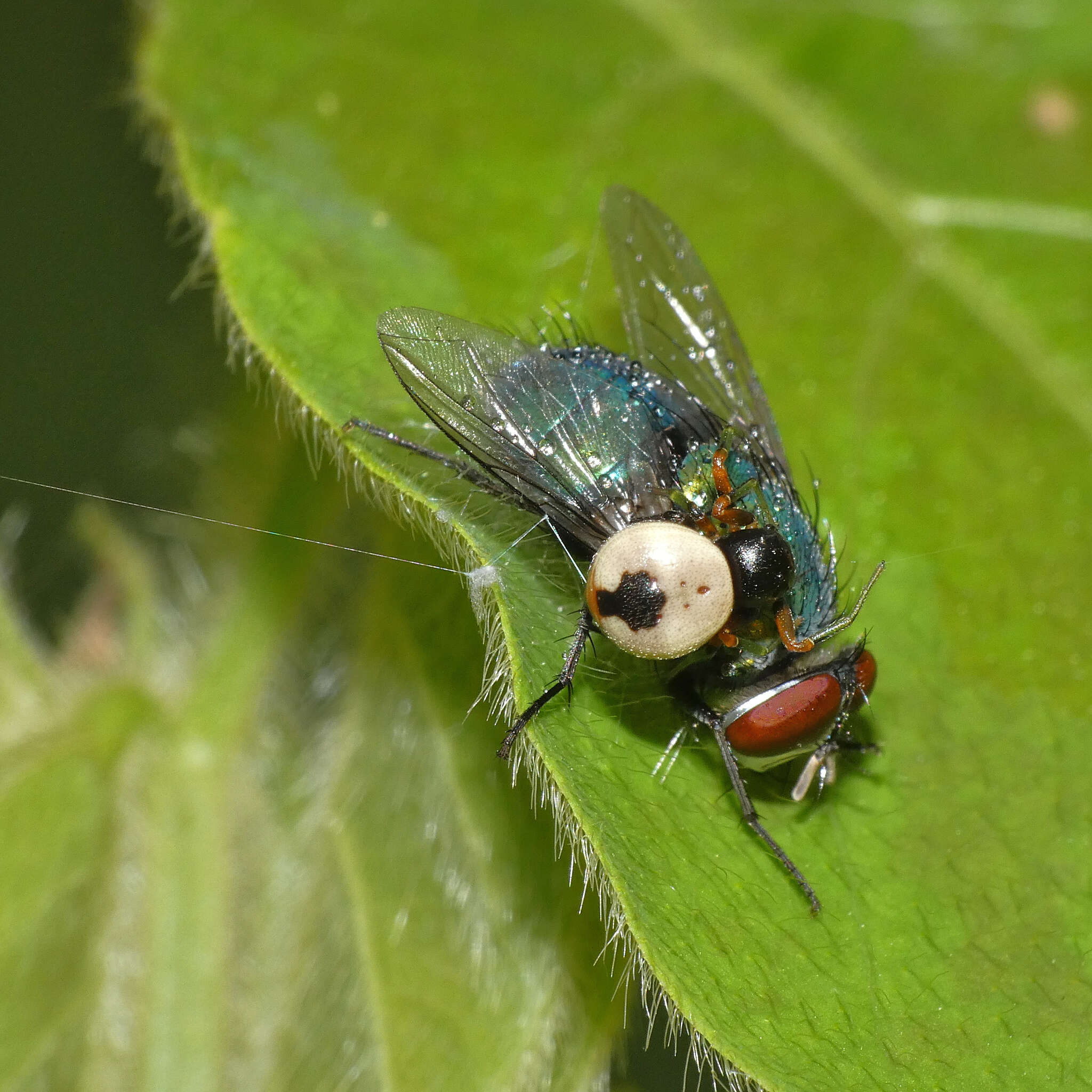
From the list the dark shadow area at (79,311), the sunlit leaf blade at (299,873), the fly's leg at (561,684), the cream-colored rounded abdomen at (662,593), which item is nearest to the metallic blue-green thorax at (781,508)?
the cream-colored rounded abdomen at (662,593)

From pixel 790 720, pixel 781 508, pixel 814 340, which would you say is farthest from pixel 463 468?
pixel 814 340

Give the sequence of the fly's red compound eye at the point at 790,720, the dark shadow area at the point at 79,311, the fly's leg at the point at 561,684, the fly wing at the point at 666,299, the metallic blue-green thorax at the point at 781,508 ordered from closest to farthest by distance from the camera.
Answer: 1. the fly's leg at the point at 561,684
2. the fly's red compound eye at the point at 790,720
3. the metallic blue-green thorax at the point at 781,508
4. the fly wing at the point at 666,299
5. the dark shadow area at the point at 79,311

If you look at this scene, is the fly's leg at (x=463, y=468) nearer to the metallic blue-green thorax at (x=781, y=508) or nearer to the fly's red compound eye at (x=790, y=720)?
the metallic blue-green thorax at (x=781, y=508)

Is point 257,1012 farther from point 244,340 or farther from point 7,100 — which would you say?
point 7,100

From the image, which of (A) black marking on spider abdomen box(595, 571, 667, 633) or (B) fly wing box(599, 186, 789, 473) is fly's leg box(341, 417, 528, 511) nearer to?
(A) black marking on spider abdomen box(595, 571, 667, 633)

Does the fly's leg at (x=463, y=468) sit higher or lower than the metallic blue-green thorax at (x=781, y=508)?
higher

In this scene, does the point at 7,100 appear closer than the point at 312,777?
No

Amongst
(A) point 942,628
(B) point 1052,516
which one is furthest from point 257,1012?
(B) point 1052,516
